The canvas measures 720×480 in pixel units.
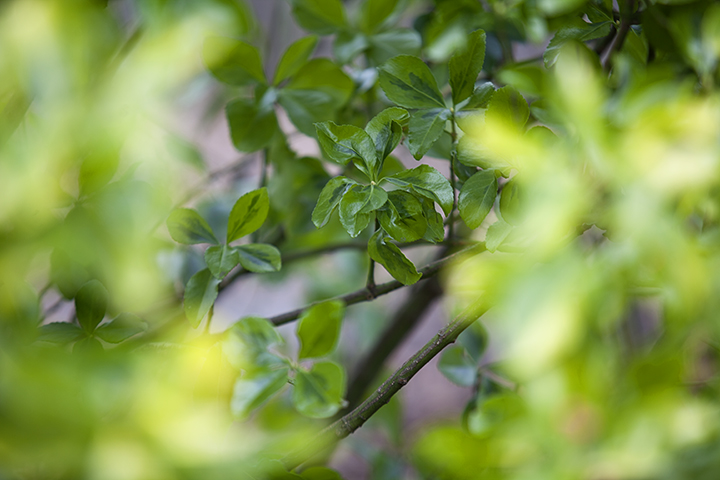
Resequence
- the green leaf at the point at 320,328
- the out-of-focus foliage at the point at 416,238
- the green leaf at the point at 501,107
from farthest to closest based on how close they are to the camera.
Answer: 1. the green leaf at the point at 320,328
2. the green leaf at the point at 501,107
3. the out-of-focus foliage at the point at 416,238

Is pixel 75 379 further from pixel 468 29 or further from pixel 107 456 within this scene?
pixel 468 29

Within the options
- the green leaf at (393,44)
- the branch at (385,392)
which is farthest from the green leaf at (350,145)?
the green leaf at (393,44)

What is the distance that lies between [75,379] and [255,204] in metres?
0.18

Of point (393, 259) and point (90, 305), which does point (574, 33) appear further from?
point (90, 305)

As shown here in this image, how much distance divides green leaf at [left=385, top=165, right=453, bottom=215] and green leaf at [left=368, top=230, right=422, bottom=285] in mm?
36

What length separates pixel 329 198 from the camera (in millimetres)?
268

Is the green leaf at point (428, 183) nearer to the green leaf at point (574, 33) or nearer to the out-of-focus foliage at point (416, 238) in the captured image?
the out-of-focus foliage at point (416, 238)

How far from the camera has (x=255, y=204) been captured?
12.7 inches

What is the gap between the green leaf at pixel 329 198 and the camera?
259mm

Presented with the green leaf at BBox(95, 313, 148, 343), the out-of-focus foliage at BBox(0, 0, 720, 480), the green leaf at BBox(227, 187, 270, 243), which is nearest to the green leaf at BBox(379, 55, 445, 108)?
the out-of-focus foliage at BBox(0, 0, 720, 480)

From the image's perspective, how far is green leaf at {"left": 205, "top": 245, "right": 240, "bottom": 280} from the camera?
1.00ft

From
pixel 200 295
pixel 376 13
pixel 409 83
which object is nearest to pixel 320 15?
pixel 376 13

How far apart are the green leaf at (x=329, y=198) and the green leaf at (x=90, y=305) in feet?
0.61

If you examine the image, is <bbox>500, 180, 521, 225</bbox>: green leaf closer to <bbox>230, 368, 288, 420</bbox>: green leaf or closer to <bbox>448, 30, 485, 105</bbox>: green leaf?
<bbox>448, 30, 485, 105</bbox>: green leaf
